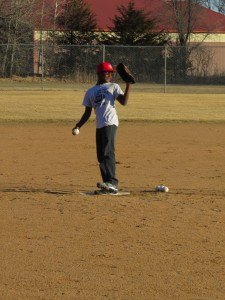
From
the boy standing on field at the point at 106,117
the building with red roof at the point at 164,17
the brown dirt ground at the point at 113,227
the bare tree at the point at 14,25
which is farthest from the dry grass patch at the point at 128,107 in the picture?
the building with red roof at the point at 164,17

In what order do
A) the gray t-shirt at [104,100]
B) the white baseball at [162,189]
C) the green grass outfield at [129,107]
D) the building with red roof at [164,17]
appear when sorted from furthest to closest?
1. the building with red roof at [164,17]
2. the green grass outfield at [129,107]
3. the white baseball at [162,189]
4. the gray t-shirt at [104,100]

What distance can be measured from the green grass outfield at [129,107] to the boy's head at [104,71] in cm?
1262

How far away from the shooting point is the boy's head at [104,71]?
11.1 metres

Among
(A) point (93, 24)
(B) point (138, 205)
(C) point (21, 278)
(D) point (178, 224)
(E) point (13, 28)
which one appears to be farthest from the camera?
(A) point (93, 24)

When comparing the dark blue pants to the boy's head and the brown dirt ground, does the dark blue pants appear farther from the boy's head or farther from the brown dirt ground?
the boy's head

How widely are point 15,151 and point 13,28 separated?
2549 centimetres

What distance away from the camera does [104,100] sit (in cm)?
1120

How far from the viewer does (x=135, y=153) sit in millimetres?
16516

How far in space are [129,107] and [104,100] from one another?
635 inches

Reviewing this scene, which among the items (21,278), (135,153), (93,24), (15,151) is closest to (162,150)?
(135,153)

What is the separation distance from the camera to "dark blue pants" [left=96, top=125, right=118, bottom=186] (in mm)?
Result: 11234

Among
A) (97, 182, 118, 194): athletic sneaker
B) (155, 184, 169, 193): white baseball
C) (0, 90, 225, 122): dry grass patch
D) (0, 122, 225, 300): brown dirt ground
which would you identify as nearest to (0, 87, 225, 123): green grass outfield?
(0, 90, 225, 122): dry grass patch

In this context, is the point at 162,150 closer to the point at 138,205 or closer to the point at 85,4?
the point at 138,205

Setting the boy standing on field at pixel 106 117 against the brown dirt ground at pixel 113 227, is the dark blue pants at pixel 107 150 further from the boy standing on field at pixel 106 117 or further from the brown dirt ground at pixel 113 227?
the brown dirt ground at pixel 113 227
